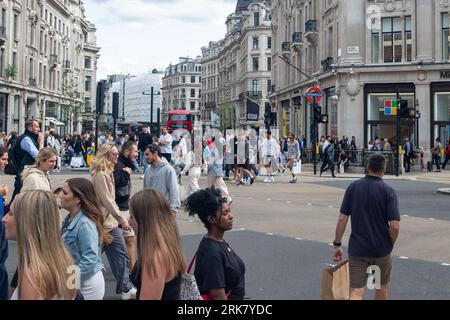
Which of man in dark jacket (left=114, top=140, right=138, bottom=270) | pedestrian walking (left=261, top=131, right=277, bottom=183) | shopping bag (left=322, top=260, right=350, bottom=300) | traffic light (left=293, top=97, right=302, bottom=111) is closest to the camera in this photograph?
shopping bag (left=322, top=260, right=350, bottom=300)

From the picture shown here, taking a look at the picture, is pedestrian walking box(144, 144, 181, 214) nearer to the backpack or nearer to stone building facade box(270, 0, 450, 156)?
the backpack

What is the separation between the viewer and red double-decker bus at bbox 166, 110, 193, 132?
64875 millimetres

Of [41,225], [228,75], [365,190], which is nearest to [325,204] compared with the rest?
[365,190]

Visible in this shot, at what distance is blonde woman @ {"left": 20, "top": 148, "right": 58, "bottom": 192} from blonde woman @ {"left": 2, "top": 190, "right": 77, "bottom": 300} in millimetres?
3195

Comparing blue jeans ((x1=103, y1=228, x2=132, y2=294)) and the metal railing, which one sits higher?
the metal railing

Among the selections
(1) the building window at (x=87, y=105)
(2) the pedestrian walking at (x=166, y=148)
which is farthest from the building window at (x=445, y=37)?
(1) the building window at (x=87, y=105)

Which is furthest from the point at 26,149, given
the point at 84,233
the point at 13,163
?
the point at 84,233

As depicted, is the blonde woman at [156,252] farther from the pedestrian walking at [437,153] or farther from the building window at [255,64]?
the building window at [255,64]

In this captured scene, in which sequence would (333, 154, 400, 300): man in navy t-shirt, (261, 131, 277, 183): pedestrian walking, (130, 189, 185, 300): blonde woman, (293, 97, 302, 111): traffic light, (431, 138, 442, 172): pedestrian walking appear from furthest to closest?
1. (293, 97, 302, 111): traffic light
2. (431, 138, 442, 172): pedestrian walking
3. (261, 131, 277, 183): pedestrian walking
4. (333, 154, 400, 300): man in navy t-shirt
5. (130, 189, 185, 300): blonde woman

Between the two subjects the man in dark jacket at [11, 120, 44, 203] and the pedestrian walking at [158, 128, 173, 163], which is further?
the pedestrian walking at [158, 128, 173, 163]

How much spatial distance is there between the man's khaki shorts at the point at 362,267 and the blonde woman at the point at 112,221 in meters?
2.56

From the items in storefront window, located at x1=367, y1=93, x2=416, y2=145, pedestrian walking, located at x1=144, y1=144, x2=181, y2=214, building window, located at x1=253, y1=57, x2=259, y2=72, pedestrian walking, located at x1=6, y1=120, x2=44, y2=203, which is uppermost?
building window, located at x1=253, y1=57, x2=259, y2=72

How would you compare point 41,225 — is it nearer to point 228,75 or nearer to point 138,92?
point 228,75

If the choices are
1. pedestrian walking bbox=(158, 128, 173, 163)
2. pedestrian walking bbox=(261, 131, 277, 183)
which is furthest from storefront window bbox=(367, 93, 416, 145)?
pedestrian walking bbox=(158, 128, 173, 163)
